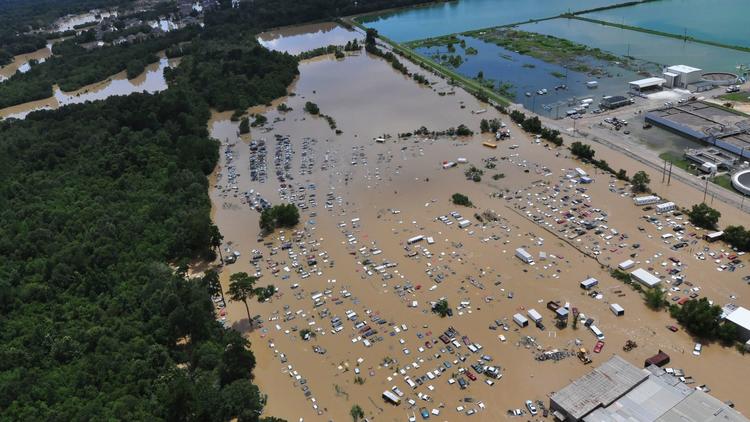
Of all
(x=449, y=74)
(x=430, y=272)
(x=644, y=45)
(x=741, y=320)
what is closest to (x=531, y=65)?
(x=449, y=74)

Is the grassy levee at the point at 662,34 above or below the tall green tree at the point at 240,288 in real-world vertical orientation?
above

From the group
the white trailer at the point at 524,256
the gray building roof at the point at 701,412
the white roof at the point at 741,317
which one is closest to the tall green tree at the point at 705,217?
the white roof at the point at 741,317

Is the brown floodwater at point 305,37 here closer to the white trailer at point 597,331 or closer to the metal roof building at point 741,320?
the white trailer at point 597,331

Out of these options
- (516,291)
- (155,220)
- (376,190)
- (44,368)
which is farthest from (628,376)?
(155,220)

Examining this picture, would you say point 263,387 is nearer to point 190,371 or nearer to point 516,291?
point 190,371

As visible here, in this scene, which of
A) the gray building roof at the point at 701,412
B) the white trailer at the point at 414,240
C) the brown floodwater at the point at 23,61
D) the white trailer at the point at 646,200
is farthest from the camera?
the brown floodwater at the point at 23,61

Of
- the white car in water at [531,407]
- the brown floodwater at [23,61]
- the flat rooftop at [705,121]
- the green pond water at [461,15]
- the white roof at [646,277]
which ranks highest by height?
the brown floodwater at [23,61]

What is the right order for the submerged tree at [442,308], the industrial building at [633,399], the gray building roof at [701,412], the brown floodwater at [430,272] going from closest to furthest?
the gray building roof at [701,412], the industrial building at [633,399], the brown floodwater at [430,272], the submerged tree at [442,308]
